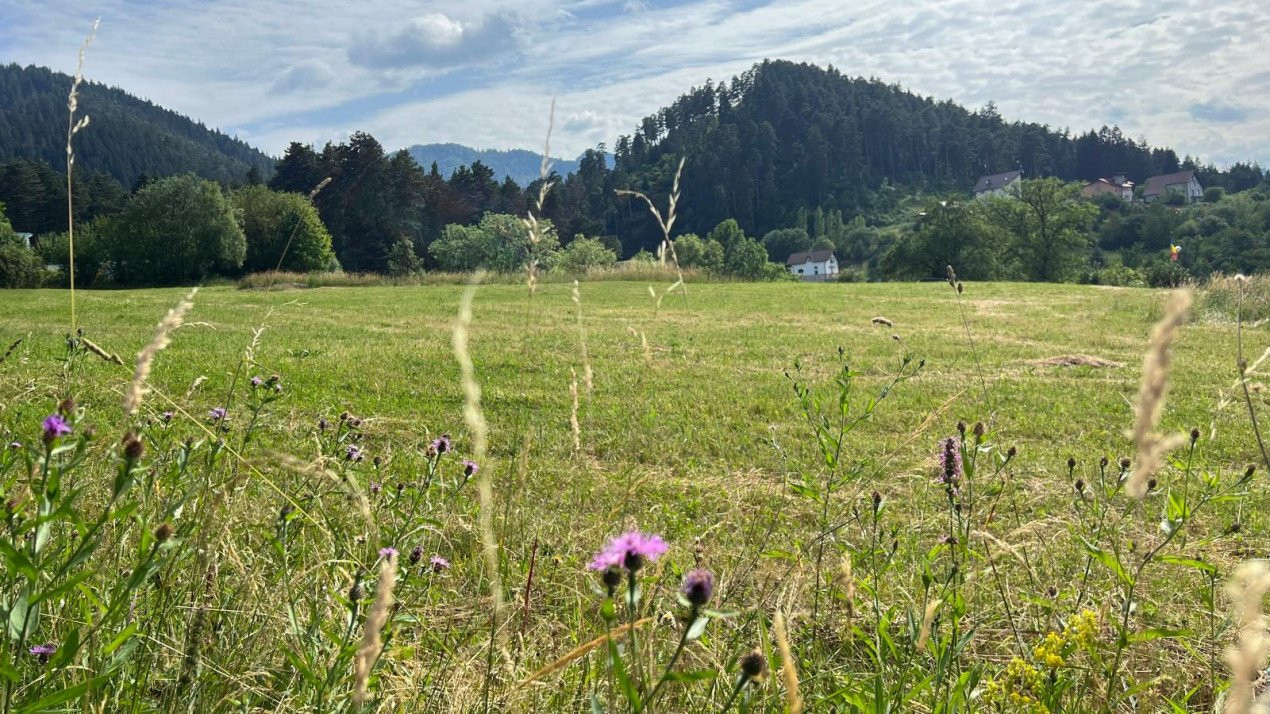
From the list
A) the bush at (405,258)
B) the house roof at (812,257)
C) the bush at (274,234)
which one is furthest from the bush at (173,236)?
the house roof at (812,257)

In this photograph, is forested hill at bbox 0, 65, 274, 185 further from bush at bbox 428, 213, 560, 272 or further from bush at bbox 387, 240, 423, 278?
bush at bbox 428, 213, 560, 272

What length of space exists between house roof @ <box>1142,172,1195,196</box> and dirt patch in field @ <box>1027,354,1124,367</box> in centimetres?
10209

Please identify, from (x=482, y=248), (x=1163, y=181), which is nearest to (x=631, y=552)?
(x=482, y=248)

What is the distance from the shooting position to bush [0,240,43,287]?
23.8 meters

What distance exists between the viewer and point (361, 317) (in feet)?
45.1

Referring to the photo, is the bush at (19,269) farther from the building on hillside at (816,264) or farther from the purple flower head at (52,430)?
the building on hillside at (816,264)

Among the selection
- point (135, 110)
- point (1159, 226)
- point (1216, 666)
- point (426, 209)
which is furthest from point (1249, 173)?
point (135, 110)

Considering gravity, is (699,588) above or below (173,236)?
below

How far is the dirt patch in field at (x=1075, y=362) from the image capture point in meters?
8.96

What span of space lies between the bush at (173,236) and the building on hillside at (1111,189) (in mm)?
81860

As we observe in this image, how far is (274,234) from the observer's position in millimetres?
29719

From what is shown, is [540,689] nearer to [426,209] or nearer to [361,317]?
[361,317]

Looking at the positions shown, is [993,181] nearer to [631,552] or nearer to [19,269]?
[19,269]

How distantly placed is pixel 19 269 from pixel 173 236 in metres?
5.54
